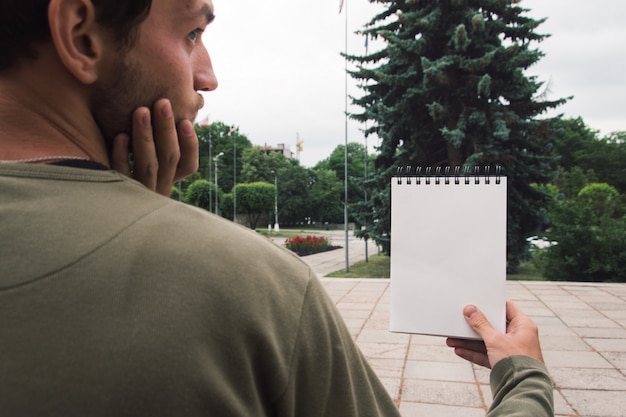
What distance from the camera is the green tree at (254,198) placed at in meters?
42.2

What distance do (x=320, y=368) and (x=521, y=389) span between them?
447 mm

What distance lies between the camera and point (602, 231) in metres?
10.4

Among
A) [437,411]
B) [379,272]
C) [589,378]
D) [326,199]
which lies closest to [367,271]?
[379,272]

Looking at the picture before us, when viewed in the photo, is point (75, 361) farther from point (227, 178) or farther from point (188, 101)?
point (227, 178)

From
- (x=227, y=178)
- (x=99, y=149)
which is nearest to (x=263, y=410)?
(x=99, y=149)

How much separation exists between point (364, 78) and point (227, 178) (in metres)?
49.7

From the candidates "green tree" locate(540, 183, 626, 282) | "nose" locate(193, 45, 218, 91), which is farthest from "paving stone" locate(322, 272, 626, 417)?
"nose" locate(193, 45, 218, 91)

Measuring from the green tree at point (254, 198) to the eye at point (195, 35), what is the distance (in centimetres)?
4151

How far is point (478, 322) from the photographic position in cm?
97

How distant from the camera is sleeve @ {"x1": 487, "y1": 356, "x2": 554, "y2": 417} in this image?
830 millimetres

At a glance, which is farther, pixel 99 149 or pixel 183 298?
pixel 99 149

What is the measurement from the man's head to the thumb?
0.64m

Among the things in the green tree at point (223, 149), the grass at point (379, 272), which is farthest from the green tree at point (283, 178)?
the grass at point (379, 272)

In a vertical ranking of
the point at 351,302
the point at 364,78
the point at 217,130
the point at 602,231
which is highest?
the point at 217,130
